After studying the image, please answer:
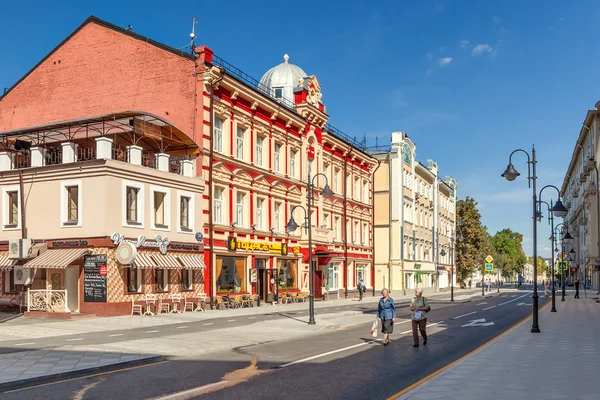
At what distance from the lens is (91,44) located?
37281 mm

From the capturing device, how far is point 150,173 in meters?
30.6

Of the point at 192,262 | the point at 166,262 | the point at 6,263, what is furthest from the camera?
the point at 192,262

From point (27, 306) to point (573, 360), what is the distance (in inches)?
925

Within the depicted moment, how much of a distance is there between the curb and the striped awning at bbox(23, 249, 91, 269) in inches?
564

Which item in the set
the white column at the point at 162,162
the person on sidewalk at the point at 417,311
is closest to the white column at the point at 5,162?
the white column at the point at 162,162

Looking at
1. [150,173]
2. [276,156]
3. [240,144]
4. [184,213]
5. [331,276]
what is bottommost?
[331,276]

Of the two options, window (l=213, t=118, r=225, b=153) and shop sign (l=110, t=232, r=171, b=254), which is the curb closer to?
shop sign (l=110, t=232, r=171, b=254)

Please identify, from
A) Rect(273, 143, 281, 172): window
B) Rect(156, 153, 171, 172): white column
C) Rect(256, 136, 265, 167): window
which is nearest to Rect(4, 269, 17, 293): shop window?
Rect(156, 153, 171, 172): white column

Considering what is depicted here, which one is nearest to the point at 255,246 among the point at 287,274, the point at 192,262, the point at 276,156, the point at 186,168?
the point at 287,274

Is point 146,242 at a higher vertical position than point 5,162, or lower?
lower

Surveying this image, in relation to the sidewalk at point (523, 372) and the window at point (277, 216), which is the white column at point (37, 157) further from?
the sidewalk at point (523, 372)

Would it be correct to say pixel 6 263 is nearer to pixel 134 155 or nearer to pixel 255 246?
pixel 134 155

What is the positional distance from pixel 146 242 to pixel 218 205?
7.16 m

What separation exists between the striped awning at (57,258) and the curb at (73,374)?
14325 mm
